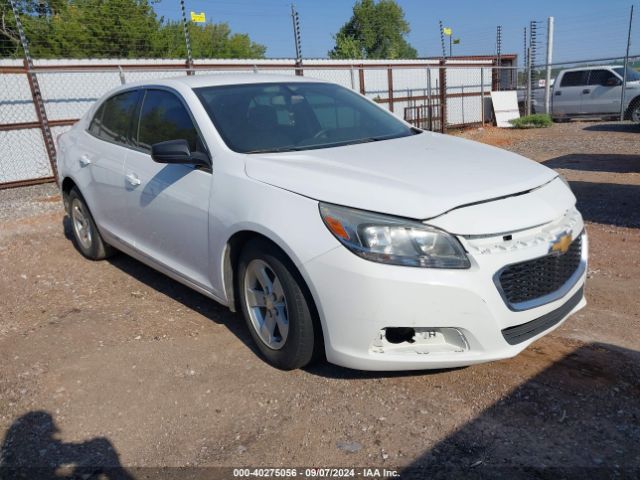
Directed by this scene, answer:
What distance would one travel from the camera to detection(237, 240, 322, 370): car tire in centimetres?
287

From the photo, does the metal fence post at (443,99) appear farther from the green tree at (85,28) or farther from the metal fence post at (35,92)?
the metal fence post at (35,92)

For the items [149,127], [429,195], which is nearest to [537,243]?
[429,195]

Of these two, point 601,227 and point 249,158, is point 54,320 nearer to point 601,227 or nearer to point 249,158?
point 249,158

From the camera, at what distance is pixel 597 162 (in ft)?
32.1

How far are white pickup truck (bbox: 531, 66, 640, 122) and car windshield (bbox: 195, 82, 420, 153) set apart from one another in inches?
615

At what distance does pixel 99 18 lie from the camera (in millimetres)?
15438

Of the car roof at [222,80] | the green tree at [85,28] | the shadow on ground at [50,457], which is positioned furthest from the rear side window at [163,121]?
the green tree at [85,28]

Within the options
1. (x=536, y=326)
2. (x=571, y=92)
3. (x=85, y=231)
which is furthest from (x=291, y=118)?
(x=571, y=92)

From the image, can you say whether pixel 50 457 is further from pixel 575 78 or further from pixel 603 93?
pixel 575 78

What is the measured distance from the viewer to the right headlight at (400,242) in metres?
2.56

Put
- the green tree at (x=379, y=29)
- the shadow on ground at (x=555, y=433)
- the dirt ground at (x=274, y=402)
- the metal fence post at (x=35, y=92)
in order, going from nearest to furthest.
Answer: the shadow on ground at (x=555, y=433) → the dirt ground at (x=274, y=402) → the metal fence post at (x=35, y=92) → the green tree at (x=379, y=29)

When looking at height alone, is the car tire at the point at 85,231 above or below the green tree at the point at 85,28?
below

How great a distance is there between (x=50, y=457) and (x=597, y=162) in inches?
382

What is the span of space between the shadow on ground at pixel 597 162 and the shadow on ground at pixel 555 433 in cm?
694
